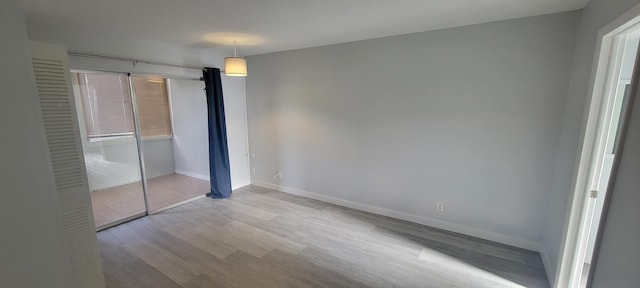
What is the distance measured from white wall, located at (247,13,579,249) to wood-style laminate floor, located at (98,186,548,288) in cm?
37

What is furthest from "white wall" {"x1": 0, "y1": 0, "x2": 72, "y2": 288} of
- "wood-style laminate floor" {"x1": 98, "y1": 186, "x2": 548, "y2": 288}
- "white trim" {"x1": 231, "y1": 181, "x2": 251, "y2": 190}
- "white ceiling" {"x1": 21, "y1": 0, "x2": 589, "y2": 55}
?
"white trim" {"x1": 231, "y1": 181, "x2": 251, "y2": 190}

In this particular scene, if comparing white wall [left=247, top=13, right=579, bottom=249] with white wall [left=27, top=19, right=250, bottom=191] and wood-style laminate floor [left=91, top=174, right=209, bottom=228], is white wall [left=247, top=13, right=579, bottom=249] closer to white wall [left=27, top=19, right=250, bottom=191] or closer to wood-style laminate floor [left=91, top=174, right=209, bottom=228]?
white wall [left=27, top=19, right=250, bottom=191]

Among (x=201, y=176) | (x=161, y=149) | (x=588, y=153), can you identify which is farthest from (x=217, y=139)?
(x=588, y=153)

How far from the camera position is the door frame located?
1.69 metres

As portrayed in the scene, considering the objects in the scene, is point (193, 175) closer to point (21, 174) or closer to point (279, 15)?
point (279, 15)

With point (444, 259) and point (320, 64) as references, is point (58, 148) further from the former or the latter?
point (444, 259)

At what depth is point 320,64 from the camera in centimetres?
379

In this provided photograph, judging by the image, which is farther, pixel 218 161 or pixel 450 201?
pixel 218 161

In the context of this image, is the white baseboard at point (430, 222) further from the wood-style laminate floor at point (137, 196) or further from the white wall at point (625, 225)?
the wood-style laminate floor at point (137, 196)

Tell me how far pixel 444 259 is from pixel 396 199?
101 centimetres

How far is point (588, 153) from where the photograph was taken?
185 centimetres

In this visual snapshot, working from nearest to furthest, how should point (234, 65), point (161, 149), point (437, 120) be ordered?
point (437, 120) → point (234, 65) → point (161, 149)

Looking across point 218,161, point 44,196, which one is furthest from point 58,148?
point 218,161

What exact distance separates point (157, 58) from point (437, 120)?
12.5 ft
